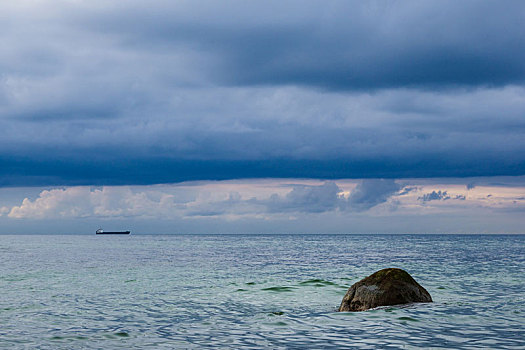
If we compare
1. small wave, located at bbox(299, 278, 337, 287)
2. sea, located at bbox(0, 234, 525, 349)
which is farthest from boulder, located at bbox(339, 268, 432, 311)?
small wave, located at bbox(299, 278, 337, 287)

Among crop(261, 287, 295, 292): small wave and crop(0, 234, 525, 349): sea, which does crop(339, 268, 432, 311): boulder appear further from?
crop(261, 287, 295, 292): small wave

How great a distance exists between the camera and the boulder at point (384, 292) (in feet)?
64.7

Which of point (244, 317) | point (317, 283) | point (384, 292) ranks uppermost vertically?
point (384, 292)

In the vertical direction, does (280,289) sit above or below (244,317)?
below

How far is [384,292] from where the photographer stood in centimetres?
1991

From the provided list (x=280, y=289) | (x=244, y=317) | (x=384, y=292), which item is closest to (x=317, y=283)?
(x=280, y=289)

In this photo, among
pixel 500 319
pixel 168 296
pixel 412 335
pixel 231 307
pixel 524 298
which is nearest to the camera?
pixel 412 335

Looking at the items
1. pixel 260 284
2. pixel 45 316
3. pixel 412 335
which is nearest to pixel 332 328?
pixel 412 335

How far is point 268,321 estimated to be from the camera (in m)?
18.0

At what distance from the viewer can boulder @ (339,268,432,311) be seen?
1972 centimetres

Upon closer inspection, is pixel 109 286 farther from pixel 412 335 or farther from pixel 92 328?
pixel 412 335

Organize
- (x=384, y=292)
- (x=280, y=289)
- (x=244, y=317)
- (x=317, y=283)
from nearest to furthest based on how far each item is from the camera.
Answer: (x=244, y=317), (x=384, y=292), (x=280, y=289), (x=317, y=283)

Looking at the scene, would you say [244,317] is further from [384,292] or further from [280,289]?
[280,289]

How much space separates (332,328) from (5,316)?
12.8 metres
